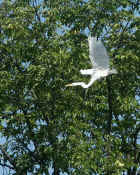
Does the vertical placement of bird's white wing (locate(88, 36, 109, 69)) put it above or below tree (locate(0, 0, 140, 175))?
below

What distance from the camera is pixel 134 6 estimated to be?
11.6m

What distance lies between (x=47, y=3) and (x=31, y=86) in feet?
11.3

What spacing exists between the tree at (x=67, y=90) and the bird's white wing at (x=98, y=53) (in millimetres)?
A: 2786

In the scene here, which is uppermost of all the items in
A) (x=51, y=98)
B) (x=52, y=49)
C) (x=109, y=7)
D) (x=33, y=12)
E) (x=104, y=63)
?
(x=33, y=12)

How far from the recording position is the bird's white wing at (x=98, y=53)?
18.6 feet

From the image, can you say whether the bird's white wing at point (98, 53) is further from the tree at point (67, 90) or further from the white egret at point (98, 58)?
the tree at point (67, 90)

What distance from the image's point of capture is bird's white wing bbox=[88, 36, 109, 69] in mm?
5656

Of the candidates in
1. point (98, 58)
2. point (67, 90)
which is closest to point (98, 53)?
point (98, 58)

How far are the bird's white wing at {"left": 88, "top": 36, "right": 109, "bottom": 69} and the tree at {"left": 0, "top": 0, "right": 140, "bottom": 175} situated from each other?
2.79 metres

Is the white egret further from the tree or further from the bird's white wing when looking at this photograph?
the tree

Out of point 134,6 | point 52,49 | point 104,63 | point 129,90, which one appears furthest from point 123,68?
point 104,63

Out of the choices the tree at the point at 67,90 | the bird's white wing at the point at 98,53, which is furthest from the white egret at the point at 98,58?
the tree at the point at 67,90

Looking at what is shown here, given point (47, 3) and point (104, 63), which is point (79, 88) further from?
point (104, 63)

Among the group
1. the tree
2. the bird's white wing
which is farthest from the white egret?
the tree
